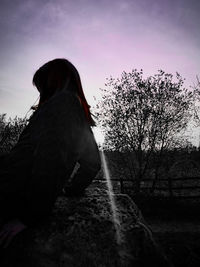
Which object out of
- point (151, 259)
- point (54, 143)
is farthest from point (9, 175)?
point (151, 259)

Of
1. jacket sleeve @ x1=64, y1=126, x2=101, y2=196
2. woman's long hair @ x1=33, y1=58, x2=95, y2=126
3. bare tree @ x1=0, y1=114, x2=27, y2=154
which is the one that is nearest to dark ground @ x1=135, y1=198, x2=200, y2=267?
jacket sleeve @ x1=64, y1=126, x2=101, y2=196

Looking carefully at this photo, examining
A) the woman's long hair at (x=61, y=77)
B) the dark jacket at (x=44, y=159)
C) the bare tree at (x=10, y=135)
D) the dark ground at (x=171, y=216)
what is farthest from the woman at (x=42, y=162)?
the bare tree at (x=10, y=135)

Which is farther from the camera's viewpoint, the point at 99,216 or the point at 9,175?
the point at 99,216

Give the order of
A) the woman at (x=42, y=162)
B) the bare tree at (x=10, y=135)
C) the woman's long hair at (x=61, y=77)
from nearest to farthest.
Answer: the woman at (x=42, y=162) < the woman's long hair at (x=61, y=77) < the bare tree at (x=10, y=135)

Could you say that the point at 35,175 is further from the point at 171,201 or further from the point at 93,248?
the point at 171,201

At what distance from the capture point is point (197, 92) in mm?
15125

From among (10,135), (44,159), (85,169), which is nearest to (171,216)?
(85,169)

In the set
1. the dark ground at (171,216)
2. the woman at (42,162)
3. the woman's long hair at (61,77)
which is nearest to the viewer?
the woman at (42,162)

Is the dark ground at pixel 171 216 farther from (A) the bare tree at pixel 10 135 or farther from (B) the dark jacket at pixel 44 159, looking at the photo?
(A) the bare tree at pixel 10 135

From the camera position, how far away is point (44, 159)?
33.4 inches

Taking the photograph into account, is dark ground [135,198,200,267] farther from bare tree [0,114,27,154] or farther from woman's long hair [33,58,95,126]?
bare tree [0,114,27,154]

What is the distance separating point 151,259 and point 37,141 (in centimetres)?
94

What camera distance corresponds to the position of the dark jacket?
0.78m

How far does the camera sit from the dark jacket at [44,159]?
783 millimetres
